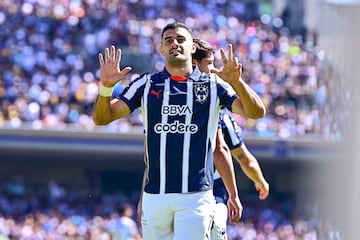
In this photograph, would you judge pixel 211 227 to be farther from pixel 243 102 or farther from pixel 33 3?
pixel 33 3

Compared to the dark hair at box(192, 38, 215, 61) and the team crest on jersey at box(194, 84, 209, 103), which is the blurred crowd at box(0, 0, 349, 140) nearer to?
the dark hair at box(192, 38, 215, 61)

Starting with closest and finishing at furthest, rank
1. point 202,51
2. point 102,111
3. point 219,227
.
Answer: point 102,111, point 219,227, point 202,51

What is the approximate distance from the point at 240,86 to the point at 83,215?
1585 cm

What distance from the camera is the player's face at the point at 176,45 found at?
6160 mm

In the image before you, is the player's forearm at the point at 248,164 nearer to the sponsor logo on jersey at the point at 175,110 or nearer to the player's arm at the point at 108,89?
the sponsor logo on jersey at the point at 175,110

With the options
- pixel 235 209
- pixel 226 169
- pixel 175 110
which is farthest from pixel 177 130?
pixel 235 209

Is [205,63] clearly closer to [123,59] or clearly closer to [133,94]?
[133,94]

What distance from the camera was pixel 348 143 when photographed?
4520 mm

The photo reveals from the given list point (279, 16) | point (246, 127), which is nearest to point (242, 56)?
point (246, 127)

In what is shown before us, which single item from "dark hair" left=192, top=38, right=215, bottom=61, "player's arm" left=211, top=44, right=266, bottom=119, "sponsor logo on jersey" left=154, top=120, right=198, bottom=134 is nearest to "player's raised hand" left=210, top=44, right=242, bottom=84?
"player's arm" left=211, top=44, right=266, bottom=119

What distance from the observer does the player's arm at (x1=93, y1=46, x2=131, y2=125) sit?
6047mm

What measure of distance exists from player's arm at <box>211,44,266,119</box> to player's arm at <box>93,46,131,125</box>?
1.76 feet

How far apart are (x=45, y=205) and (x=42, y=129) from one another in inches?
61.7

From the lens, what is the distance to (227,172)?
701cm
